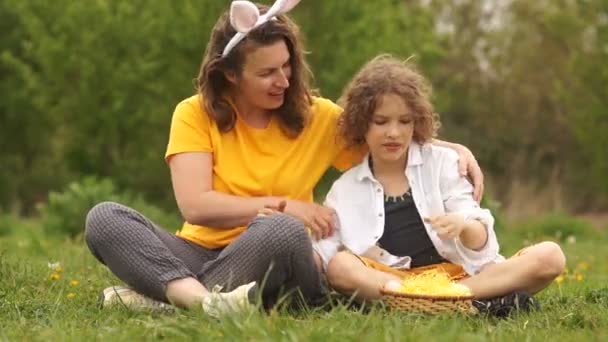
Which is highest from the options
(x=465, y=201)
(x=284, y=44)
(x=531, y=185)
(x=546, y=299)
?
(x=284, y=44)

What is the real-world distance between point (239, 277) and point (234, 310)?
2.21 feet

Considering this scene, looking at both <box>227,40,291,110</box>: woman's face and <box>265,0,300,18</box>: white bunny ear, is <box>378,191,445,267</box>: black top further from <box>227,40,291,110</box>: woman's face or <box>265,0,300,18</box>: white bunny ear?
<box>265,0,300,18</box>: white bunny ear

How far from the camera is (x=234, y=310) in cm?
326

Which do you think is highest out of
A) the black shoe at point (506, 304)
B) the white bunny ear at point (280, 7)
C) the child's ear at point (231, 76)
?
the white bunny ear at point (280, 7)

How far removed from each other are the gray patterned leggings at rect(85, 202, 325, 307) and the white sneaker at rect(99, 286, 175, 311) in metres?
0.03

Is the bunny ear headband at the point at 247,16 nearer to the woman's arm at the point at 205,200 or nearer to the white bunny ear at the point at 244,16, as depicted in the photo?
the white bunny ear at the point at 244,16

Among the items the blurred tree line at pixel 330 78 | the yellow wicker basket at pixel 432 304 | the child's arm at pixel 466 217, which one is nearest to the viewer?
the yellow wicker basket at pixel 432 304

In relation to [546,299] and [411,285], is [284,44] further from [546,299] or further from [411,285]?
[546,299]

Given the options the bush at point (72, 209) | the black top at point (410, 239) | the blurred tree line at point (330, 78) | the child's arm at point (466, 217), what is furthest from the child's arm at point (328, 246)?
the blurred tree line at point (330, 78)

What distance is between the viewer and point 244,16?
13.8 feet

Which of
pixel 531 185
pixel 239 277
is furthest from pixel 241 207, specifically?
pixel 531 185

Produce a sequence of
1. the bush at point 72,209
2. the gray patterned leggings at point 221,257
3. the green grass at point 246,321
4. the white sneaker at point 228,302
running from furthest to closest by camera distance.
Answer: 1. the bush at point 72,209
2. the gray patterned leggings at point 221,257
3. the white sneaker at point 228,302
4. the green grass at point 246,321

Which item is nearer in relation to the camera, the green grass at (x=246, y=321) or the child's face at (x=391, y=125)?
the green grass at (x=246, y=321)

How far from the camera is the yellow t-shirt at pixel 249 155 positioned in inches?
170
